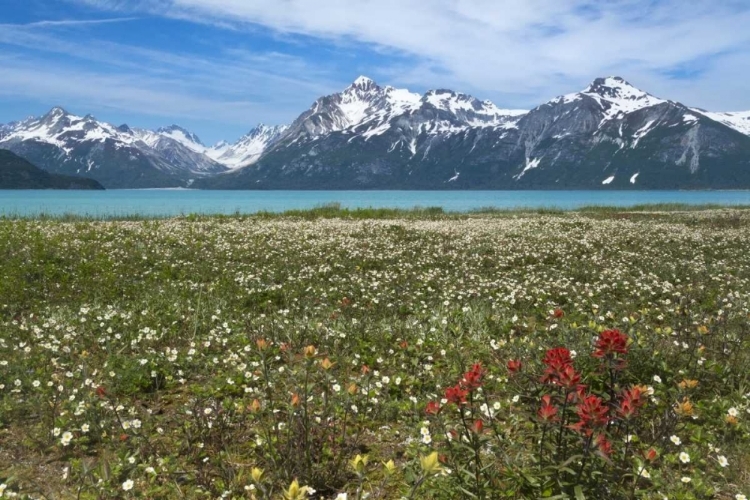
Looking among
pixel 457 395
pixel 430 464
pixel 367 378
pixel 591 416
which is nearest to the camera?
pixel 430 464

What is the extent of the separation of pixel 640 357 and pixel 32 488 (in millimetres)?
7846

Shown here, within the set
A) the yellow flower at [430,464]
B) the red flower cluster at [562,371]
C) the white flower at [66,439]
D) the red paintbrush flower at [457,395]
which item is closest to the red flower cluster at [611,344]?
the red flower cluster at [562,371]

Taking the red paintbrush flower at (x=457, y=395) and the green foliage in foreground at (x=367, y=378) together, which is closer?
the red paintbrush flower at (x=457, y=395)

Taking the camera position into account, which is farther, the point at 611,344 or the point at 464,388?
the point at 611,344

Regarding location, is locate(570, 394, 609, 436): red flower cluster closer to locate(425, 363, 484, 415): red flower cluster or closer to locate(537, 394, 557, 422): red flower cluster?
locate(537, 394, 557, 422): red flower cluster

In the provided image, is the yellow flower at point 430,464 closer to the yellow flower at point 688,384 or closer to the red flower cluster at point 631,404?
the red flower cluster at point 631,404

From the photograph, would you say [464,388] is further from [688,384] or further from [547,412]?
[688,384]

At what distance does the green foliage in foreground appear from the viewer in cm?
453

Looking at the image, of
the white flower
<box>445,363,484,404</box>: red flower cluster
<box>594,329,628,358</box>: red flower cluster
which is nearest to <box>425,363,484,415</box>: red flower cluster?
<box>445,363,484,404</box>: red flower cluster

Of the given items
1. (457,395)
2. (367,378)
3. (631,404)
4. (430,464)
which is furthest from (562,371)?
(367,378)

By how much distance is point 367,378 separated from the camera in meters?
6.70

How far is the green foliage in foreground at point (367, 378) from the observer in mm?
4531

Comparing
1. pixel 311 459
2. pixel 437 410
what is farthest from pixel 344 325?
pixel 437 410

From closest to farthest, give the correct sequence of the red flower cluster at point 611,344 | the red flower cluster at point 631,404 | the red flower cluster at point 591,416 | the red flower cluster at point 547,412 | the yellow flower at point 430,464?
the yellow flower at point 430,464 → the red flower cluster at point 591,416 → the red flower cluster at point 631,404 → the red flower cluster at point 547,412 → the red flower cluster at point 611,344
